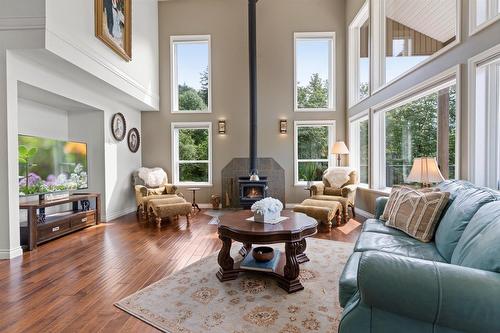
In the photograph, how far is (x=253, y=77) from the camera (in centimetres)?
575

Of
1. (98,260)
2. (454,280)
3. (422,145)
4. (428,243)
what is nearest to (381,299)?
(454,280)

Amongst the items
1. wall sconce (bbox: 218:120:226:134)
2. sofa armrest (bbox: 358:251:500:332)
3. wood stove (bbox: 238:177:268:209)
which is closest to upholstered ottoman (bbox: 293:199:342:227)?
wood stove (bbox: 238:177:268:209)

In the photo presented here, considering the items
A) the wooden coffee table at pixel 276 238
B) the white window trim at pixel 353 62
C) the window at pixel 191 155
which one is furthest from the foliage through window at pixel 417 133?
the window at pixel 191 155

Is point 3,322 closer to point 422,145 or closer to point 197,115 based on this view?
point 422,145

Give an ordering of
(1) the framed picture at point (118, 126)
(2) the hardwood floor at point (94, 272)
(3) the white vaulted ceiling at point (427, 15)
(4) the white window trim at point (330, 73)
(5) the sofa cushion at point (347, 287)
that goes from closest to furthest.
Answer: (5) the sofa cushion at point (347, 287) → (2) the hardwood floor at point (94, 272) → (3) the white vaulted ceiling at point (427, 15) → (1) the framed picture at point (118, 126) → (4) the white window trim at point (330, 73)

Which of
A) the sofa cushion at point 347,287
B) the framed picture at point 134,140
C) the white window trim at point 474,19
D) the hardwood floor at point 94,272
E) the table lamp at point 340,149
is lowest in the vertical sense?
the hardwood floor at point 94,272

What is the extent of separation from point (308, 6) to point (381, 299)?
6.60 meters

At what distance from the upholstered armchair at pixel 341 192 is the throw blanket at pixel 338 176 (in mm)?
39

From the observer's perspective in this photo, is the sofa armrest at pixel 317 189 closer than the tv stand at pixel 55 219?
No

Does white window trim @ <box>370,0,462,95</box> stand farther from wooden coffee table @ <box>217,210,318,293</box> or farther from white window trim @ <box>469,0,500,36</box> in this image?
wooden coffee table @ <box>217,210,318,293</box>

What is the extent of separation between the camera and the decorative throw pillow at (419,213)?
2160 mm

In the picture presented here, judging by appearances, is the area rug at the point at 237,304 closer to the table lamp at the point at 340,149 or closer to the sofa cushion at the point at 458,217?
the sofa cushion at the point at 458,217

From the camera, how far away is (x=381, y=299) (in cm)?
116

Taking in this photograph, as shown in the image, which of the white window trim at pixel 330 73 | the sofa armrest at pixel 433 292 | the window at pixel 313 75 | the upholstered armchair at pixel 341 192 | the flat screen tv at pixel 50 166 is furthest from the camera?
the window at pixel 313 75
